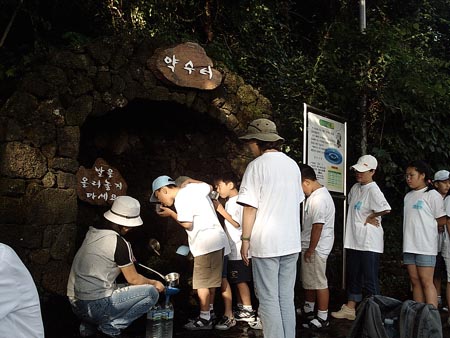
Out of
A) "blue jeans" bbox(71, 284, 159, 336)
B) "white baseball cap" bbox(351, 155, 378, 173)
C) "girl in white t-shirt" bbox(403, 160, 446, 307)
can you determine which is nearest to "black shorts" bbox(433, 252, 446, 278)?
"girl in white t-shirt" bbox(403, 160, 446, 307)

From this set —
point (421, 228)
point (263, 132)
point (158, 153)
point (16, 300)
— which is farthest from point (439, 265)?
point (16, 300)

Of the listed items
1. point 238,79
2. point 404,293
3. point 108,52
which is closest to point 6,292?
point 108,52

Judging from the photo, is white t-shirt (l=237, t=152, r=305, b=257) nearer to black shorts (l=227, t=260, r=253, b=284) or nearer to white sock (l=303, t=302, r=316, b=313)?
black shorts (l=227, t=260, r=253, b=284)

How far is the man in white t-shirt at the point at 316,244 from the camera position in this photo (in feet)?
15.8

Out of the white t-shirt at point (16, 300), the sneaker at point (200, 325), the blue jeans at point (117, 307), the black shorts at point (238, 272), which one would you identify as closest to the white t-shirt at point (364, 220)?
the black shorts at point (238, 272)

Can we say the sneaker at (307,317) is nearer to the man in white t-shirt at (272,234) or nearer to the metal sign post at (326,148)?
the metal sign post at (326,148)

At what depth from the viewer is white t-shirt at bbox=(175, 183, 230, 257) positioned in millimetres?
4645

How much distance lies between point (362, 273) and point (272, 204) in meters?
1.94

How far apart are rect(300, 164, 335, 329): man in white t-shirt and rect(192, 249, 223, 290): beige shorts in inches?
35.7

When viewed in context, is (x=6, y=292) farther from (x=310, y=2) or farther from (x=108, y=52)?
(x=310, y=2)

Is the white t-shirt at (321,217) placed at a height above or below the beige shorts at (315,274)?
above

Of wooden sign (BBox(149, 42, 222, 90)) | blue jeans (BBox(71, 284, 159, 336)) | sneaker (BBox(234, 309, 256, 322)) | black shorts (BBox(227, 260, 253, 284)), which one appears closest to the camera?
blue jeans (BBox(71, 284, 159, 336))

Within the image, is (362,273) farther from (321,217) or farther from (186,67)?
(186,67)

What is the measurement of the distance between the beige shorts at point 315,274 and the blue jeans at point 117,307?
154 centimetres
